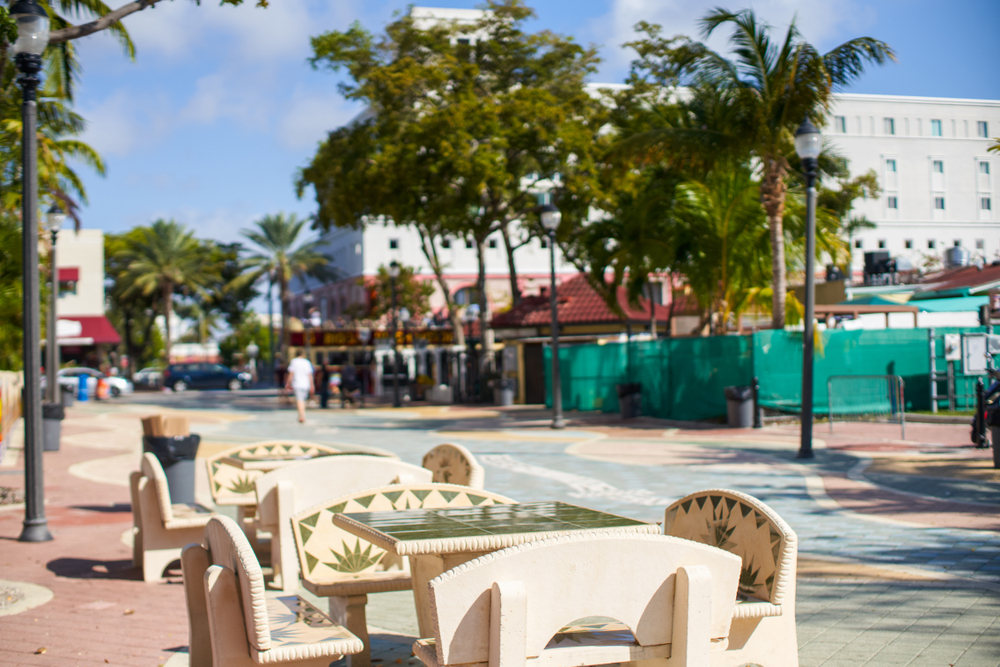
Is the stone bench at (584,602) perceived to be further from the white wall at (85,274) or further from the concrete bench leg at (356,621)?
the white wall at (85,274)

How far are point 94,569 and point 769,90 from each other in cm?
1465

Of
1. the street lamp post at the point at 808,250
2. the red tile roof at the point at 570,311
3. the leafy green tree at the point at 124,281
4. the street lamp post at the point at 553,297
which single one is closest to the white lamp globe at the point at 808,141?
the street lamp post at the point at 808,250

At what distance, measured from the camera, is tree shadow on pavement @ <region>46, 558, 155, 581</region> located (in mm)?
7211

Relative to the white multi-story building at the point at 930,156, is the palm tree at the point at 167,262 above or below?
above

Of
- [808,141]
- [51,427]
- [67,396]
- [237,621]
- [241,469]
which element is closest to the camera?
[237,621]

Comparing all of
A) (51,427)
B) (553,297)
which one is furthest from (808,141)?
(51,427)

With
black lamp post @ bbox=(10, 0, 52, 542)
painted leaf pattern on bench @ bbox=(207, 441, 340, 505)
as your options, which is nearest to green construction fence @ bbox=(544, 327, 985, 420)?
painted leaf pattern on bench @ bbox=(207, 441, 340, 505)

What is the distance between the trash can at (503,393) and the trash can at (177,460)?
73.4 ft

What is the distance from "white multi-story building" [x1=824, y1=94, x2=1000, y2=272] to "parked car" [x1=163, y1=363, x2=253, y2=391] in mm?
40087

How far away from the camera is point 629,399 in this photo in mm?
22906

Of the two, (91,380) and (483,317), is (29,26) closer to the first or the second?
(483,317)

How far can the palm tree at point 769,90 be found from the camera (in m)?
17.0

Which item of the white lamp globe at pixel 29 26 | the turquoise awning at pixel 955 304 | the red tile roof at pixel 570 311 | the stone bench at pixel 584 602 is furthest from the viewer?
the red tile roof at pixel 570 311

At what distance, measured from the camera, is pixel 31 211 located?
846 cm
